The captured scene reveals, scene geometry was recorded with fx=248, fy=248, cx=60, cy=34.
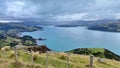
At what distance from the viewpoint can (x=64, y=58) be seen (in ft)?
113

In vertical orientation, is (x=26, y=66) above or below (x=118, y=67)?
above

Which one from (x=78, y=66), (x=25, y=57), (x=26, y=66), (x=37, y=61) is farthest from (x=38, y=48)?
(x=26, y=66)

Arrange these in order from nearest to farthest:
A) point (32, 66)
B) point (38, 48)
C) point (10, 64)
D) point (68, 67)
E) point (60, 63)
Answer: point (32, 66) < point (10, 64) < point (68, 67) < point (60, 63) < point (38, 48)

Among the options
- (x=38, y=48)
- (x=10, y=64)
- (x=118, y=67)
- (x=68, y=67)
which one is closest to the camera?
(x=10, y=64)

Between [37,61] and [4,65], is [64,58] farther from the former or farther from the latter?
[4,65]

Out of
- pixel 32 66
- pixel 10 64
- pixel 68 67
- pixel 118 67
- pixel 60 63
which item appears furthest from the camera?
pixel 118 67

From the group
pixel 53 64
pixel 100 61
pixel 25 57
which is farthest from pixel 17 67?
pixel 100 61

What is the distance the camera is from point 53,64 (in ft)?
98.9

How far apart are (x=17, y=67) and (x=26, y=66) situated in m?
1.40

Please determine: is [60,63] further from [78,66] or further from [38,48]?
[38,48]

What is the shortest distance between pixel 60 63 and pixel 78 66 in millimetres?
2385

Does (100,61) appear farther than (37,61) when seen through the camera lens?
Yes

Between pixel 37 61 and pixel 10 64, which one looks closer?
pixel 10 64

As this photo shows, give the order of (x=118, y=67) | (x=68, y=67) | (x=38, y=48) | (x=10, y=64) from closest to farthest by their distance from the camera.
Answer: (x=10, y=64)
(x=68, y=67)
(x=118, y=67)
(x=38, y=48)
